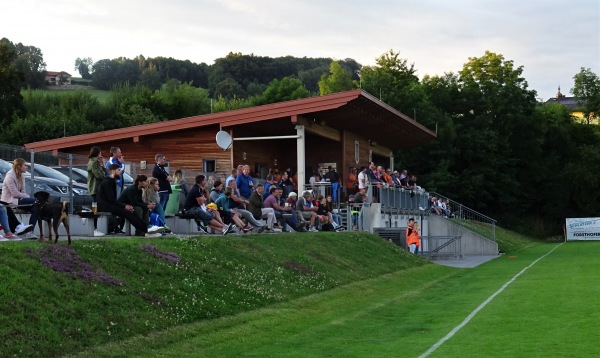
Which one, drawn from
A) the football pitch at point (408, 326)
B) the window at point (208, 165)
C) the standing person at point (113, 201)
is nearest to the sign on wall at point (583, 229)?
the window at point (208, 165)

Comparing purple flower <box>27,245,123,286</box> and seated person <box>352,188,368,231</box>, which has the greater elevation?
seated person <box>352,188,368,231</box>

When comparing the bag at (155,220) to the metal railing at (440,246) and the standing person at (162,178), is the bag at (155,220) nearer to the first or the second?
the standing person at (162,178)

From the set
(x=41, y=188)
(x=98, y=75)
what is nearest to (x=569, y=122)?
(x=98, y=75)

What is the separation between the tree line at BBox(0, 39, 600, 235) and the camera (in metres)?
77.0

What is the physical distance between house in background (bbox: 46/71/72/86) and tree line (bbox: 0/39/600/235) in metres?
38.1

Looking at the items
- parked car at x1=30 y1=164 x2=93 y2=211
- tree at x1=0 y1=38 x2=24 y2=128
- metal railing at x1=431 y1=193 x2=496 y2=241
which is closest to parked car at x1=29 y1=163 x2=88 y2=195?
parked car at x1=30 y1=164 x2=93 y2=211

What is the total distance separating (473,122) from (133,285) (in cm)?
7305

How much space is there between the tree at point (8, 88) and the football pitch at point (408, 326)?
4804 centimetres

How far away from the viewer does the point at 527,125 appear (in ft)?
283

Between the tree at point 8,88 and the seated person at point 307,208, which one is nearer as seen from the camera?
the seated person at point 307,208

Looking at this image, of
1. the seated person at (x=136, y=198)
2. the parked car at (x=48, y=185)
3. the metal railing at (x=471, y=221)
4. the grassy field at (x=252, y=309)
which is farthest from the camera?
the metal railing at (x=471, y=221)

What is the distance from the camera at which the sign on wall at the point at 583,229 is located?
239ft

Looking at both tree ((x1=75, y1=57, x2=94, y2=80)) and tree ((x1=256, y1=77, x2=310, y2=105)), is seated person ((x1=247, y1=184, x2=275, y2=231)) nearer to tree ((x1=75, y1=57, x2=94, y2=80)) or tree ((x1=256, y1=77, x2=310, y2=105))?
tree ((x1=256, y1=77, x2=310, y2=105))

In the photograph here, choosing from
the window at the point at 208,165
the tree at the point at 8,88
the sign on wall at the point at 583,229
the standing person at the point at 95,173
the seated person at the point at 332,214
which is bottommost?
the sign on wall at the point at 583,229
